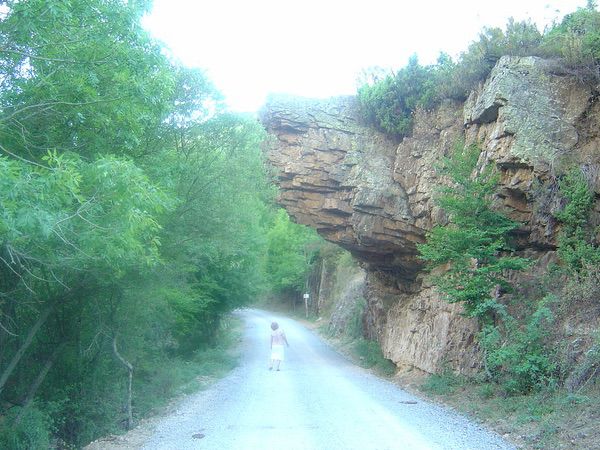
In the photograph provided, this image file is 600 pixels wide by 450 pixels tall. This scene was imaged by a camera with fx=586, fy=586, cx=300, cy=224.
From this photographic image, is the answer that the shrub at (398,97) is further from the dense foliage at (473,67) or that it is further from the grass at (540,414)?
the grass at (540,414)

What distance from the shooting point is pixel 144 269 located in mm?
10617

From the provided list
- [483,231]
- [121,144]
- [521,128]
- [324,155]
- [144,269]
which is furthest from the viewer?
[324,155]

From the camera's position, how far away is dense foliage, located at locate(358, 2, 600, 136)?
13992 mm

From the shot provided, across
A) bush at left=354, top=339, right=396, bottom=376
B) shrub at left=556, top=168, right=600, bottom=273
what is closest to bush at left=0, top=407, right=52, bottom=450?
shrub at left=556, top=168, right=600, bottom=273

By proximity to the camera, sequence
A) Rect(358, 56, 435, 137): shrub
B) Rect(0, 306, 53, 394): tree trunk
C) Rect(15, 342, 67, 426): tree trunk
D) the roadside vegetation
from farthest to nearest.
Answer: Rect(358, 56, 435, 137): shrub < Rect(15, 342, 67, 426): tree trunk < Rect(0, 306, 53, 394): tree trunk < the roadside vegetation

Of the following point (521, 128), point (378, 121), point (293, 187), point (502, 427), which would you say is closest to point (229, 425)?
point (502, 427)

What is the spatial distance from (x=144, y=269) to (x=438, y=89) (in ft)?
36.1

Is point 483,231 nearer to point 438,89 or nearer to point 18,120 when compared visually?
point 438,89

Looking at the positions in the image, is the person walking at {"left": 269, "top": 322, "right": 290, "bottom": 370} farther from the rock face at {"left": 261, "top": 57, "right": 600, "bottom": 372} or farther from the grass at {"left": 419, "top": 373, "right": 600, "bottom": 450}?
the grass at {"left": 419, "top": 373, "right": 600, "bottom": 450}

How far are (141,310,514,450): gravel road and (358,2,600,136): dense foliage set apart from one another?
8.54 m

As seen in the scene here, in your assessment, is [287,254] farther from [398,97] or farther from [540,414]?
[540,414]

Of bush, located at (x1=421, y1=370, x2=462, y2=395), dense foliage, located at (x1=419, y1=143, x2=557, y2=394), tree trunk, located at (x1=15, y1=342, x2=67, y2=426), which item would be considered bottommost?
tree trunk, located at (x1=15, y1=342, x2=67, y2=426)

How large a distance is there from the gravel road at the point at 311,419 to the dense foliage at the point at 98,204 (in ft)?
5.77

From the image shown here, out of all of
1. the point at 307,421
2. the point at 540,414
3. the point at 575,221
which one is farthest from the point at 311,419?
the point at 575,221
